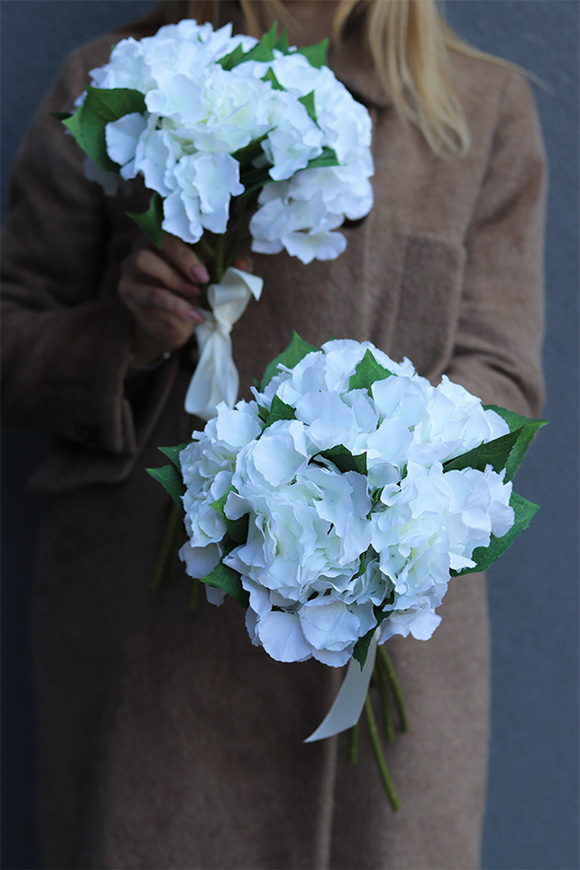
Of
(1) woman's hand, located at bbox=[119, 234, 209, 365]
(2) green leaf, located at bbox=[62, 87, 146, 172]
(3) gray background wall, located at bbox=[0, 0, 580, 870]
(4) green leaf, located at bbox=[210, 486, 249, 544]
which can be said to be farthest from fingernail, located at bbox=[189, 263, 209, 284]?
(3) gray background wall, located at bbox=[0, 0, 580, 870]

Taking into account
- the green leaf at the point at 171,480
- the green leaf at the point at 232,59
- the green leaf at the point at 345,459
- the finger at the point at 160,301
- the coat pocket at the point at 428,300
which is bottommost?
the coat pocket at the point at 428,300

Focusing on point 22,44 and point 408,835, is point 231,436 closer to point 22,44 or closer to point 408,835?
point 408,835

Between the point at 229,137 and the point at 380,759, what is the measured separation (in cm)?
60

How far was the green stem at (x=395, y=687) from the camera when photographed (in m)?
0.74

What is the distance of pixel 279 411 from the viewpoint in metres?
0.53

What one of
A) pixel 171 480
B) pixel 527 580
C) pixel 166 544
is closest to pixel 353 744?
pixel 166 544

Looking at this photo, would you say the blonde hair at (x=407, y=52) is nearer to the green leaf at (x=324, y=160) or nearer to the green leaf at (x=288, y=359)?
the green leaf at (x=324, y=160)

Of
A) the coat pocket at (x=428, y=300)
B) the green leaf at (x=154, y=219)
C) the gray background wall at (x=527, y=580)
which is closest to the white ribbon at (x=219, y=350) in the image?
the green leaf at (x=154, y=219)

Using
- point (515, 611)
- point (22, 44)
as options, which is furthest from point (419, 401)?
point (22, 44)

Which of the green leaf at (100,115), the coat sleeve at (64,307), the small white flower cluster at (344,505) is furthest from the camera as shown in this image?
the coat sleeve at (64,307)

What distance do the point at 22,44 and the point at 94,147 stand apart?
0.66m

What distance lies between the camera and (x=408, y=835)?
886 mm

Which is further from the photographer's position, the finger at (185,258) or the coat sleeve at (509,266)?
the coat sleeve at (509,266)

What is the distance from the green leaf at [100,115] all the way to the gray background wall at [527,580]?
2.07 ft
